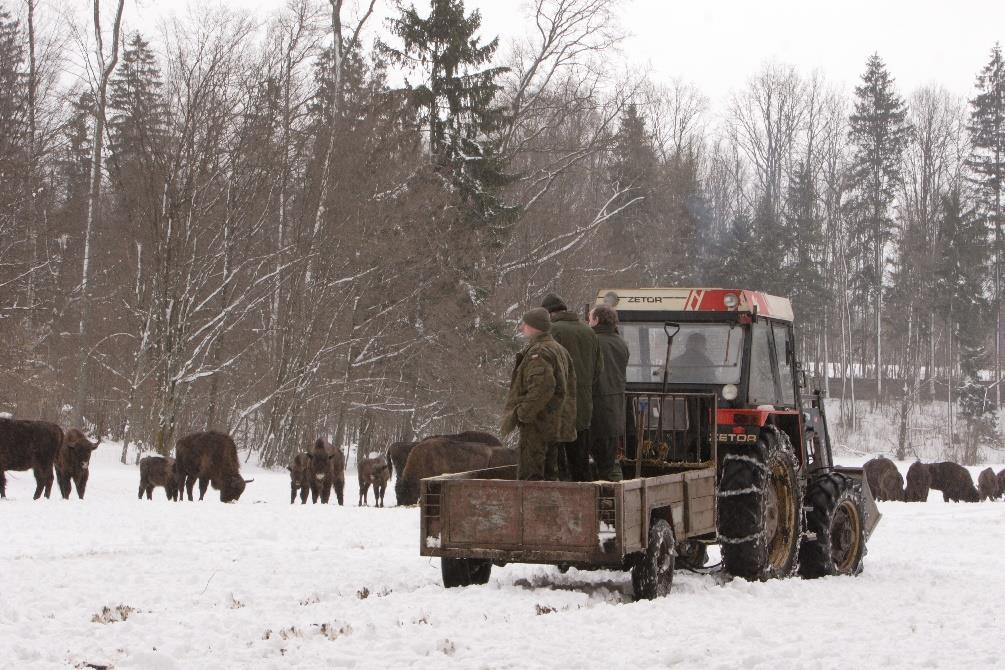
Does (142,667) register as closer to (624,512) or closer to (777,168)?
(624,512)

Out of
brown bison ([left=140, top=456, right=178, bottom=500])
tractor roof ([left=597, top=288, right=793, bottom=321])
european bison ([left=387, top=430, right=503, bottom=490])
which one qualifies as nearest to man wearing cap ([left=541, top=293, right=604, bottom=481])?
tractor roof ([left=597, top=288, right=793, bottom=321])

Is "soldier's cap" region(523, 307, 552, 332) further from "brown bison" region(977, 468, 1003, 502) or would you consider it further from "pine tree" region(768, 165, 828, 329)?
"pine tree" region(768, 165, 828, 329)

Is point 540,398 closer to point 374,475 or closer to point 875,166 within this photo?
point 374,475

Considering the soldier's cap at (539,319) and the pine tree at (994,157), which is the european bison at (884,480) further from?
the pine tree at (994,157)

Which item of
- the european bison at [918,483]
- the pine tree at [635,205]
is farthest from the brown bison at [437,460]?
the pine tree at [635,205]

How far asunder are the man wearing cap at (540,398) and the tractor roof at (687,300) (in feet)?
5.95

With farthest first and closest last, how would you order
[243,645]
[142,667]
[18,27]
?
[18,27] < [243,645] < [142,667]

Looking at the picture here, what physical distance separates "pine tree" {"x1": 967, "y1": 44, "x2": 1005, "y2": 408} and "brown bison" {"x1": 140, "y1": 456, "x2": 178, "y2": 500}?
158 ft

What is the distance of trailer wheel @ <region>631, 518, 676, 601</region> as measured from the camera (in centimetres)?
929

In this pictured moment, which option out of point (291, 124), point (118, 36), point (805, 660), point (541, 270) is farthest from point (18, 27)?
point (805, 660)

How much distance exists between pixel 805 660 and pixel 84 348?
86.4 ft

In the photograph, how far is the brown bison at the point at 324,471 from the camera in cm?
2361

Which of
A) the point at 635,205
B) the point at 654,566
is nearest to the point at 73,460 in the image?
the point at 654,566

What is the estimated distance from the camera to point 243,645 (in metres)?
7.32
